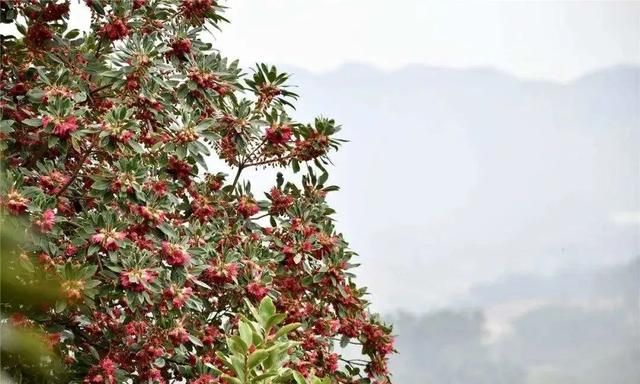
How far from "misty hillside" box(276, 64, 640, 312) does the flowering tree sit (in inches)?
71.0

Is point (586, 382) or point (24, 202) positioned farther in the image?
point (586, 382)

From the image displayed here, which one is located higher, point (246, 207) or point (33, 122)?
point (246, 207)

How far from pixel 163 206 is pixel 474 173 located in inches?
99.8

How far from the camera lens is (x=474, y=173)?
4.07m

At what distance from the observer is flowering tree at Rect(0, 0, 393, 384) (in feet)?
5.35

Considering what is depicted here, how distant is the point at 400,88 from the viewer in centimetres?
418

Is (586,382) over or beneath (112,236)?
over

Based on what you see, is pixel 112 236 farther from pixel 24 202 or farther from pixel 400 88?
pixel 400 88

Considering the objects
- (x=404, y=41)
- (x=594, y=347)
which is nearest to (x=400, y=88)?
(x=404, y=41)

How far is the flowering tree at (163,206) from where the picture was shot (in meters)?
1.63

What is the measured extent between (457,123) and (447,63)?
256mm

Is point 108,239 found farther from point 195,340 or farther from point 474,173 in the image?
point 474,173

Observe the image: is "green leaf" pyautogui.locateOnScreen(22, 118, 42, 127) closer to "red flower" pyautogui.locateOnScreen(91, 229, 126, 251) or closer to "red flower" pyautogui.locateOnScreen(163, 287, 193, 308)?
"red flower" pyautogui.locateOnScreen(91, 229, 126, 251)

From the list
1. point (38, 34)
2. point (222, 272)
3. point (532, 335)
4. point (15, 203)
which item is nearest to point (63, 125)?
point (15, 203)
